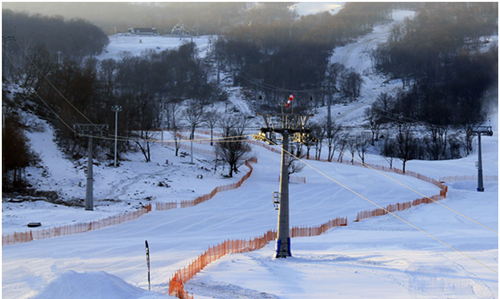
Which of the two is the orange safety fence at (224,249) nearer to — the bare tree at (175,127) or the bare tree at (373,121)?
the bare tree at (175,127)

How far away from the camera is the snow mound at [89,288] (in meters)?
13.4

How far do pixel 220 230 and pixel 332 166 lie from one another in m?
33.8

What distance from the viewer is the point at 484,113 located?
98.2 metres

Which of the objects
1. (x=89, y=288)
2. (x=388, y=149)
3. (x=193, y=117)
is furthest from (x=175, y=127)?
(x=89, y=288)

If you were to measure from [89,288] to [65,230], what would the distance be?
15.4m

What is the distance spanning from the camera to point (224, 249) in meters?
22.5

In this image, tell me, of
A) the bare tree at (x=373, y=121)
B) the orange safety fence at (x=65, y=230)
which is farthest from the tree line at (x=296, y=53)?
the orange safety fence at (x=65, y=230)

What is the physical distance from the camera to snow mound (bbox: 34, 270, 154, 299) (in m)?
13.4

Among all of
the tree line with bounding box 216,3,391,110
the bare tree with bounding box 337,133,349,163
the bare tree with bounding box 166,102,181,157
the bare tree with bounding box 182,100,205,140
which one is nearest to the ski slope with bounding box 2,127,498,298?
the bare tree with bounding box 166,102,181,157

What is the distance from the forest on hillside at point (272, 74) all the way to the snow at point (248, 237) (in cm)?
1028

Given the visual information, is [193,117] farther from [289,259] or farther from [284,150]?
[289,259]

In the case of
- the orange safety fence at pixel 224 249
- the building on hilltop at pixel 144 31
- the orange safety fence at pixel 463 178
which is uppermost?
the building on hilltop at pixel 144 31

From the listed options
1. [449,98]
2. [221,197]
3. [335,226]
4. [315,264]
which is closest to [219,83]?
[449,98]

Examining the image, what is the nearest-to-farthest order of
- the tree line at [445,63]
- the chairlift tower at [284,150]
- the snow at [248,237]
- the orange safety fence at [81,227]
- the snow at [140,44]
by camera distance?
the snow at [248,237] → the chairlift tower at [284,150] → the orange safety fence at [81,227] → the tree line at [445,63] → the snow at [140,44]
